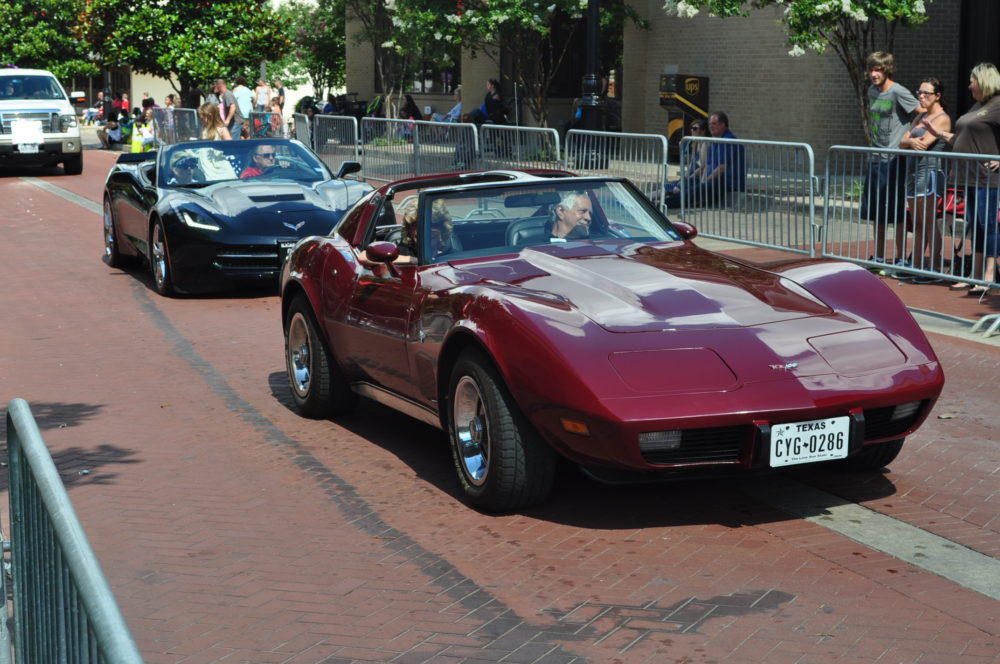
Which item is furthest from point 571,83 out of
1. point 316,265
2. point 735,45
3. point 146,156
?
A: point 316,265

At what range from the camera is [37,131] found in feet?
89.5

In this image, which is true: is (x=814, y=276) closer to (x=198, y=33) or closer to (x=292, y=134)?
(x=292, y=134)

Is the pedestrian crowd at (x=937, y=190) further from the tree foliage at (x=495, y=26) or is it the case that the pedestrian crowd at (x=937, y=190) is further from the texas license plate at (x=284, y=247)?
the tree foliage at (x=495, y=26)

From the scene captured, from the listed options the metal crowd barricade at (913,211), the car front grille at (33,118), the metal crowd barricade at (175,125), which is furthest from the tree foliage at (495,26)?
the metal crowd barricade at (913,211)

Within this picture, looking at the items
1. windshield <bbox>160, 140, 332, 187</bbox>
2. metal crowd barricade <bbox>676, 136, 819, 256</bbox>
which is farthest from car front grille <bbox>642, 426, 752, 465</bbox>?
windshield <bbox>160, 140, 332, 187</bbox>

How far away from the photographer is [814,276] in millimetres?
6281

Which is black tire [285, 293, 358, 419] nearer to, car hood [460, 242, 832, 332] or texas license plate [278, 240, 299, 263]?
car hood [460, 242, 832, 332]

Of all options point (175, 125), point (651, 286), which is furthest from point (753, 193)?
point (175, 125)

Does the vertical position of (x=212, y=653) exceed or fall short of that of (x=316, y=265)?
it falls short

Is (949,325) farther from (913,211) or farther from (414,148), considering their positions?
(414,148)

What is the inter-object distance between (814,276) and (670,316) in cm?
103

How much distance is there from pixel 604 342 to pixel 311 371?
8.67 ft

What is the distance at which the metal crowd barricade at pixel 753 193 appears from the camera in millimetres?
11961

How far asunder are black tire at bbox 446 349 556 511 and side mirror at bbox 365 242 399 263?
90 cm
